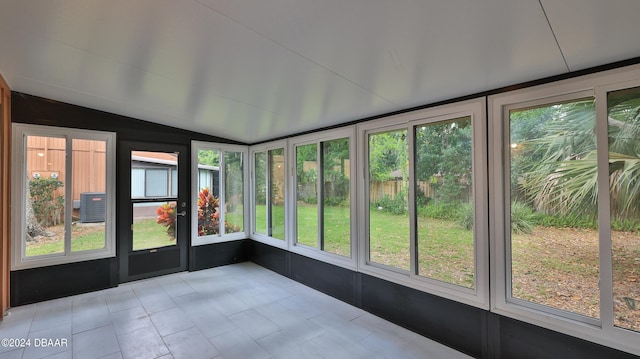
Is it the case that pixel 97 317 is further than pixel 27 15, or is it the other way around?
pixel 97 317

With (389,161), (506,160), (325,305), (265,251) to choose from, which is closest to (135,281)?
(265,251)

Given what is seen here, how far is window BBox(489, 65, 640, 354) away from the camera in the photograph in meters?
1.87

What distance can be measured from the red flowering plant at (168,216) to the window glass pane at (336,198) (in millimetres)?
2618

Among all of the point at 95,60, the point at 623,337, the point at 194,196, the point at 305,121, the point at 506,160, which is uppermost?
the point at 95,60

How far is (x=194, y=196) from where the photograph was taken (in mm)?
4918

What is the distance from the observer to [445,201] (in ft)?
9.19

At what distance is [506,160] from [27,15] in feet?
11.8

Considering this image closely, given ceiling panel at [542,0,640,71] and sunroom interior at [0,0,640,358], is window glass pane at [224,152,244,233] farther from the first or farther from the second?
ceiling panel at [542,0,640,71]

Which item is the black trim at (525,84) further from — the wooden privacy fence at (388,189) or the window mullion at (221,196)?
the window mullion at (221,196)

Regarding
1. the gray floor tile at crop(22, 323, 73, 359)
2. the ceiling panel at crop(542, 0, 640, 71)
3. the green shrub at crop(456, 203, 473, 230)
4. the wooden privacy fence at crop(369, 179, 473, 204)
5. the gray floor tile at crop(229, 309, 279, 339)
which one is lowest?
the gray floor tile at crop(229, 309, 279, 339)

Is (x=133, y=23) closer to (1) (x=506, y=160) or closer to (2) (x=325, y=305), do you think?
(1) (x=506, y=160)

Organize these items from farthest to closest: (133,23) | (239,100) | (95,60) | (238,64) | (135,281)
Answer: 1. (135,281)
2. (239,100)
3. (95,60)
4. (238,64)
5. (133,23)

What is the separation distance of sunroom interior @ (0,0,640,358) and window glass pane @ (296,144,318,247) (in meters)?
0.03

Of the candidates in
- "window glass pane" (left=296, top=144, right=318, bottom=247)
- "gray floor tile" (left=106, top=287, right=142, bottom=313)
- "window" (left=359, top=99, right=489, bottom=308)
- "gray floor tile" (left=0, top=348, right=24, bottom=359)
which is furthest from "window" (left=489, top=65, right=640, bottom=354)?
"gray floor tile" (left=0, top=348, right=24, bottom=359)
